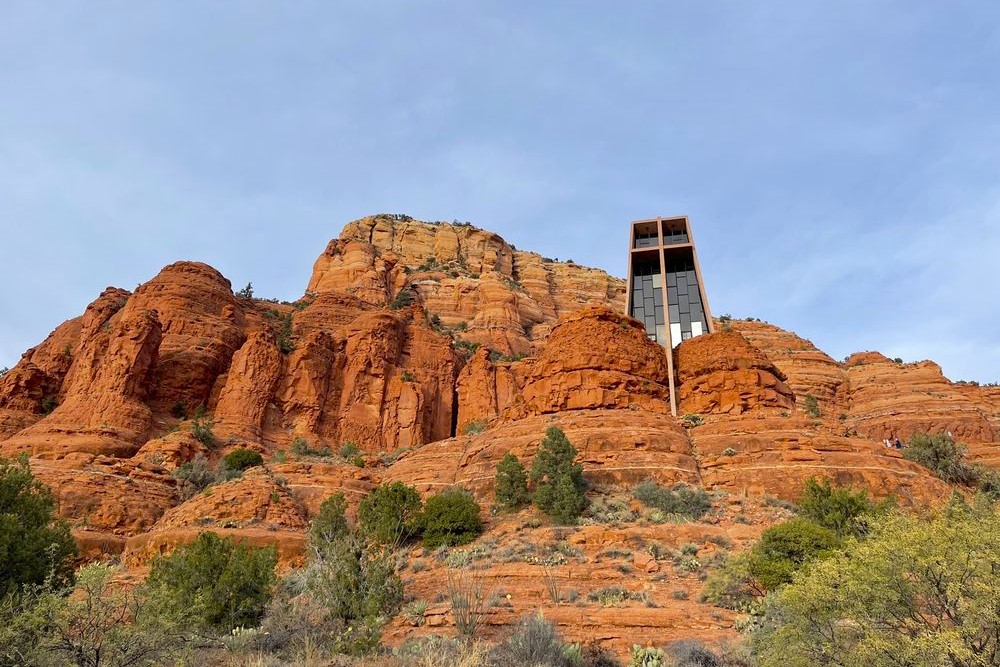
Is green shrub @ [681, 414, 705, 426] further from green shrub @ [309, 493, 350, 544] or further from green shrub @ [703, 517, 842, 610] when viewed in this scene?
green shrub @ [309, 493, 350, 544]

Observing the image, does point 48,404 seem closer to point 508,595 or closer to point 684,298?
point 508,595

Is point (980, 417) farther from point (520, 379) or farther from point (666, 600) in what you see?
point (666, 600)

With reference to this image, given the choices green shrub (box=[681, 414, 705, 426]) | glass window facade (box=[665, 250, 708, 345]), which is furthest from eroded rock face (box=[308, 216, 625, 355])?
green shrub (box=[681, 414, 705, 426])

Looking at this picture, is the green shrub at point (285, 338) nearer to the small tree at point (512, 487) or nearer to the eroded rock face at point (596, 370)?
the eroded rock face at point (596, 370)

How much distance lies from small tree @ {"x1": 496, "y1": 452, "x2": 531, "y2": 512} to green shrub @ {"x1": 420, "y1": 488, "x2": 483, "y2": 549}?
127cm

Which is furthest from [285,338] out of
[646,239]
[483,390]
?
[646,239]

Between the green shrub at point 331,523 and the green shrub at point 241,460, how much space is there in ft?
44.4

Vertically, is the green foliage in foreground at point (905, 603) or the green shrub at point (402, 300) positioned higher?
the green shrub at point (402, 300)

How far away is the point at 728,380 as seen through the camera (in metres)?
35.8

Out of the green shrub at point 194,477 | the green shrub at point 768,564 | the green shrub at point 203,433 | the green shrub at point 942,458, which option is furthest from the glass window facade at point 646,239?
the green shrub at point 768,564

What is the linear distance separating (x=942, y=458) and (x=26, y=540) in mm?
40865

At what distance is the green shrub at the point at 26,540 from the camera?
14.8m

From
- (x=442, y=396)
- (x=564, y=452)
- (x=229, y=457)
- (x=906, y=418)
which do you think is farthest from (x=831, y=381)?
(x=229, y=457)

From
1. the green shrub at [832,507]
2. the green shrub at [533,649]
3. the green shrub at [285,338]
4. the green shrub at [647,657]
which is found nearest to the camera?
the green shrub at [533,649]
